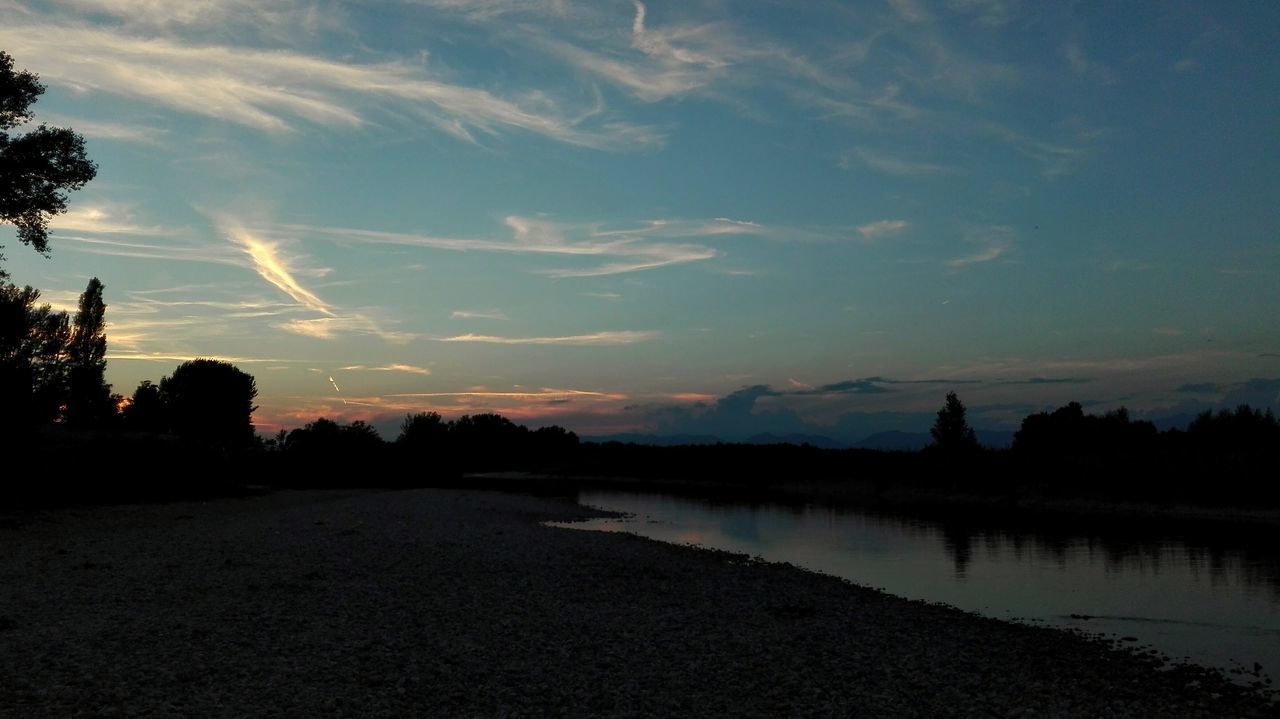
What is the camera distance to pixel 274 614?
16.9 metres

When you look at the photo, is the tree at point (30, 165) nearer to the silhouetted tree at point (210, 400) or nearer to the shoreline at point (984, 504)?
the shoreline at point (984, 504)

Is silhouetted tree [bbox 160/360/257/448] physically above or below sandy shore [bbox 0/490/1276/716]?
above

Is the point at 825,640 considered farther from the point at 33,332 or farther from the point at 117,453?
the point at 33,332

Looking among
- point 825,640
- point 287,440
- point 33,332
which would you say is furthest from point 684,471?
point 825,640

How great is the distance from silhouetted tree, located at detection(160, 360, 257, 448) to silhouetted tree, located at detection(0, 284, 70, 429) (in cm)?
3120

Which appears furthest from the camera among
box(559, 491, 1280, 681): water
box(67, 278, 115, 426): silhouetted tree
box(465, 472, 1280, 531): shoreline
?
box(67, 278, 115, 426): silhouetted tree

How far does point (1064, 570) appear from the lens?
32156 mm

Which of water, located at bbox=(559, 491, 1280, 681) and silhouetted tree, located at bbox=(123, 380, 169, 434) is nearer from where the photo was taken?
water, located at bbox=(559, 491, 1280, 681)

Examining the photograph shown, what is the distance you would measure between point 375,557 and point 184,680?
47.0 ft

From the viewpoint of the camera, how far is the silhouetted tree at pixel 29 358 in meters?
40.9

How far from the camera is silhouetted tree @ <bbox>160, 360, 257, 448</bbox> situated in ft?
327

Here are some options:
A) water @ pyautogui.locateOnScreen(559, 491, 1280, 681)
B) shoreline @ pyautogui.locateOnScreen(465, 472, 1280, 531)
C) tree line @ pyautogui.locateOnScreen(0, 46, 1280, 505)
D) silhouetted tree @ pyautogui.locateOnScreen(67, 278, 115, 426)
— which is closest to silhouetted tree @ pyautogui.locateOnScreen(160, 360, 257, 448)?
tree line @ pyautogui.locateOnScreen(0, 46, 1280, 505)

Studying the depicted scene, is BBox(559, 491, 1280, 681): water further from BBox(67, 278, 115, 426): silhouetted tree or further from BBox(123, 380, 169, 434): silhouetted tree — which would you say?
BBox(123, 380, 169, 434): silhouetted tree

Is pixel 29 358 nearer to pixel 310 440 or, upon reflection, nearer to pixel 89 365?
pixel 89 365
